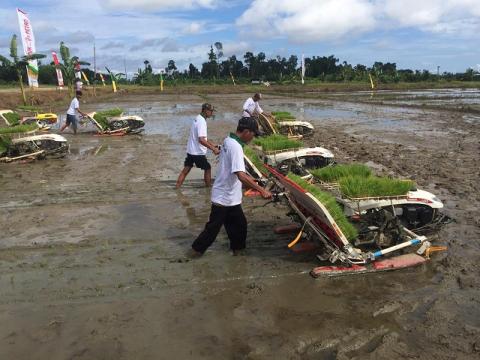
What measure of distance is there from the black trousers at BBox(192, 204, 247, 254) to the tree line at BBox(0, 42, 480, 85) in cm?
5741

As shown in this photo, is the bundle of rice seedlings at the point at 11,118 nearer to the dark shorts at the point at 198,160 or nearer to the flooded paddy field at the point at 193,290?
the flooded paddy field at the point at 193,290

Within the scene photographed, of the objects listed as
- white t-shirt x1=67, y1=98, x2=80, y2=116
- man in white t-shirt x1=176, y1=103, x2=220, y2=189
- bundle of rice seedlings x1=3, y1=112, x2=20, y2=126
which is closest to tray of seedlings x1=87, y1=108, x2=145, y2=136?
white t-shirt x1=67, y1=98, x2=80, y2=116

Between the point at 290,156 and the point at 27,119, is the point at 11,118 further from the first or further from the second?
the point at 290,156

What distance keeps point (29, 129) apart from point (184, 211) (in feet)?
21.7

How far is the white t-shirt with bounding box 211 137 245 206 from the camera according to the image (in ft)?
15.8

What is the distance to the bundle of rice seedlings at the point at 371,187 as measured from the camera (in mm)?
5059

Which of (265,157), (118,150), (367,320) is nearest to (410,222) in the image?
(367,320)

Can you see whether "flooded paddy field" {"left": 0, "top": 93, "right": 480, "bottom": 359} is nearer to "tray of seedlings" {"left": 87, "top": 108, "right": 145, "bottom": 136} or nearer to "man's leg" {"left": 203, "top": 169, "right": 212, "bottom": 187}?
"man's leg" {"left": 203, "top": 169, "right": 212, "bottom": 187}

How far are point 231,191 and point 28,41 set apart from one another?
24.7 metres

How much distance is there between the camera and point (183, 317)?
399 centimetres

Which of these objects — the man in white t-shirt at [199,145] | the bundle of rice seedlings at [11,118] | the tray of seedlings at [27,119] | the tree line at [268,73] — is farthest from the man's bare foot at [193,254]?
the tree line at [268,73]

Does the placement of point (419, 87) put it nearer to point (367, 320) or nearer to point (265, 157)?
point (265, 157)

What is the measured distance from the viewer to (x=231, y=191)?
505cm

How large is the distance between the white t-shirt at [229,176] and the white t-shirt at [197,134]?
2869mm
